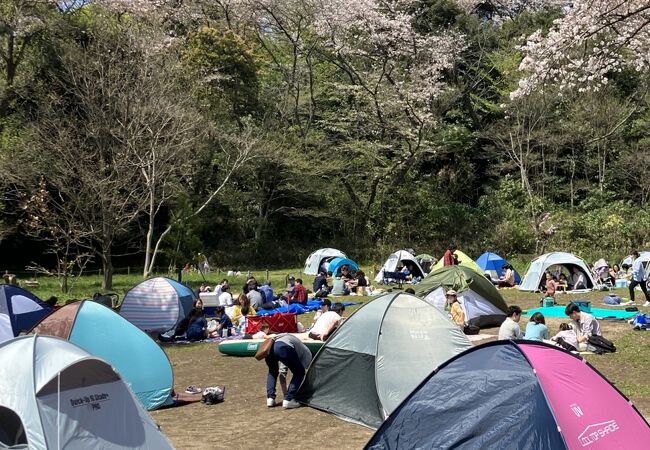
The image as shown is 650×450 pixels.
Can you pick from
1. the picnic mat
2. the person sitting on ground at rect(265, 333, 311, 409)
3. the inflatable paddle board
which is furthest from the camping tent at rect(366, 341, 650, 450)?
the picnic mat

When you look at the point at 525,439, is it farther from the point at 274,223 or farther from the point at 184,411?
the point at 274,223

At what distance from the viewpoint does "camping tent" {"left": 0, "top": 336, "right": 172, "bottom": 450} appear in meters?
6.64

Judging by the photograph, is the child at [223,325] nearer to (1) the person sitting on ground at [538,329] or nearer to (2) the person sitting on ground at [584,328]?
(1) the person sitting on ground at [538,329]

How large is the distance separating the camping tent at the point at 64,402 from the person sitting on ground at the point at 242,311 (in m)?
9.42

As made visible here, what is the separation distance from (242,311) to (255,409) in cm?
717

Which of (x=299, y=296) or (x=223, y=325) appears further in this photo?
(x=299, y=296)

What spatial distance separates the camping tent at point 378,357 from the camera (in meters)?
9.37

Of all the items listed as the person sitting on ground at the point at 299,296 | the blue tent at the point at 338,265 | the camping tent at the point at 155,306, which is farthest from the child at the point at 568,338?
the blue tent at the point at 338,265

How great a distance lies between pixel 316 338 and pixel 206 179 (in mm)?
21910

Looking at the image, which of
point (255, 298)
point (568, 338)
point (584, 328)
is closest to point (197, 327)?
point (255, 298)

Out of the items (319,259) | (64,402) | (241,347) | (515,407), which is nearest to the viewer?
(515,407)

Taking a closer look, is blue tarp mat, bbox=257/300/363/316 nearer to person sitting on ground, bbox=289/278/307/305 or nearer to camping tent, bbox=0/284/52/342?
person sitting on ground, bbox=289/278/307/305

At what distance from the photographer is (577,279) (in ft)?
76.4

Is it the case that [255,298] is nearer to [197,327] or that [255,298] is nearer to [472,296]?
[197,327]
